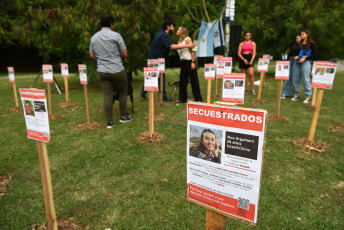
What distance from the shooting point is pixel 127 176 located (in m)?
2.99

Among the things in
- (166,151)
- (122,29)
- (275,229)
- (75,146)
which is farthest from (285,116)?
(122,29)

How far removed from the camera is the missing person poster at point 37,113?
1767 mm

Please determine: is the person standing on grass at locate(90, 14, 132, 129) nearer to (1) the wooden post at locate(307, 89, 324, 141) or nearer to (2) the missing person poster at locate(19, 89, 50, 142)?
(2) the missing person poster at locate(19, 89, 50, 142)

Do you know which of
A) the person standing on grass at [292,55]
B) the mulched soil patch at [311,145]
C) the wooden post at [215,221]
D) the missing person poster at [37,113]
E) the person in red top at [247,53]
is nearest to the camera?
the wooden post at [215,221]

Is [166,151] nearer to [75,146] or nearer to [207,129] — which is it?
[75,146]

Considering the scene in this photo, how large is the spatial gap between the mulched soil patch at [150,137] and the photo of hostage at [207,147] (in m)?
2.77

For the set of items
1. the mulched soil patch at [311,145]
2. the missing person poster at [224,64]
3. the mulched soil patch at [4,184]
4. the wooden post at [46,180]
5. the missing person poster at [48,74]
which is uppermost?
the missing person poster at [224,64]

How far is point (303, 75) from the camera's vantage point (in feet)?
21.9

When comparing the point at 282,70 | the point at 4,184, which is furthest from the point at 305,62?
the point at 4,184

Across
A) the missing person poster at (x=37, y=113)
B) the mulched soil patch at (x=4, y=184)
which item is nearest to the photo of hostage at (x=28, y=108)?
the missing person poster at (x=37, y=113)

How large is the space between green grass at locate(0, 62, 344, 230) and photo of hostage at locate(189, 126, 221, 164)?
3.84 ft

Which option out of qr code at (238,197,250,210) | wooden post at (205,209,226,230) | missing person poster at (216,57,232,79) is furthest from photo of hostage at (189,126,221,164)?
missing person poster at (216,57,232,79)

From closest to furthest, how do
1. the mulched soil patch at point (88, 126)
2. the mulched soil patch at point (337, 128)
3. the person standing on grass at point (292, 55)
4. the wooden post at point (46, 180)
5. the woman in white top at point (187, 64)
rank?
1. the wooden post at point (46, 180)
2. the mulched soil patch at point (337, 128)
3. the mulched soil patch at point (88, 126)
4. the woman in white top at point (187, 64)
5. the person standing on grass at point (292, 55)

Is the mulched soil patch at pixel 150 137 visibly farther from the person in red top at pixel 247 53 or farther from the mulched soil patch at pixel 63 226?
the person in red top at pixel 247 53
